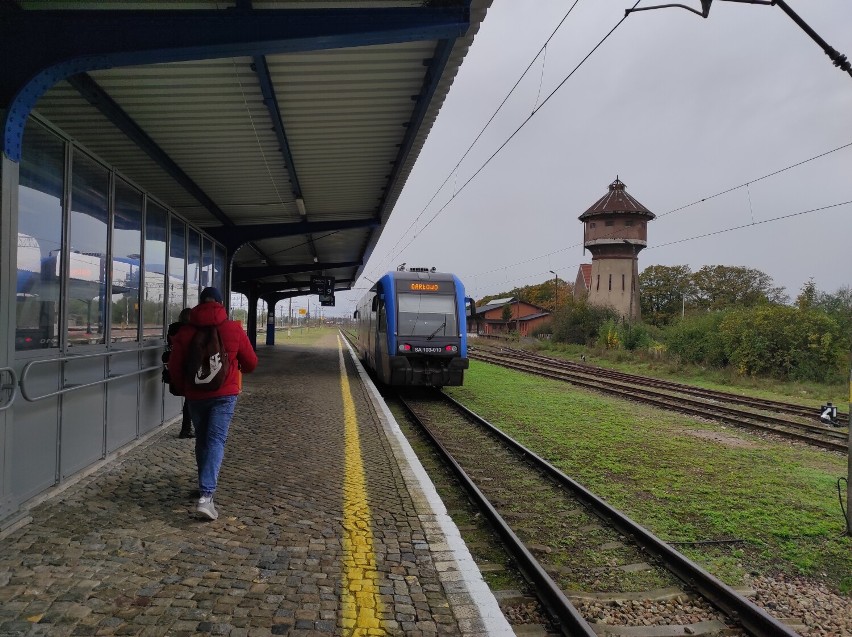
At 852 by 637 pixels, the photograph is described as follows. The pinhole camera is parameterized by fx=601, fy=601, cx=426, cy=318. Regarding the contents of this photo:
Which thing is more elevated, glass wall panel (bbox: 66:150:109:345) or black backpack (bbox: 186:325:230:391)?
glass wall panel (bbox: 66:150:109:345)

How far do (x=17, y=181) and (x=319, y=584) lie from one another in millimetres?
3329

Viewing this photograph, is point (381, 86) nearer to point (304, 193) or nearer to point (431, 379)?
point (304, 193)

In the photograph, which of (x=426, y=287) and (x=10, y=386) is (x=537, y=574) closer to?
(x=10, y=386)

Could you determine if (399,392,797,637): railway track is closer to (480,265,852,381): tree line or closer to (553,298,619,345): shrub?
(480,265,852,381): tree line

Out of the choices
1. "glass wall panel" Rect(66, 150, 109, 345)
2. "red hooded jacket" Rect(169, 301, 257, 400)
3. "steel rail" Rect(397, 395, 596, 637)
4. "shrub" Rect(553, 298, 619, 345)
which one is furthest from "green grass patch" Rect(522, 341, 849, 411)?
"glass wall panel" Rect(66, 150, 109, 345)

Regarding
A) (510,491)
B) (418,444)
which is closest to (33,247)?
(510,491)

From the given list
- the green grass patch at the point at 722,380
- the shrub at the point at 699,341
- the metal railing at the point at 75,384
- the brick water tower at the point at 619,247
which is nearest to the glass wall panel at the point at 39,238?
the metal railing at the point at 75,384

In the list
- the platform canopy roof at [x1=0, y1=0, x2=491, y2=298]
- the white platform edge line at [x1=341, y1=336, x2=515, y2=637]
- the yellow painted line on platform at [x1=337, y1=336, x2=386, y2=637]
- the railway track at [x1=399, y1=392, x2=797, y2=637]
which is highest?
the platform canopy roof at [x1=0, y1=0, x2=491, y2=298]

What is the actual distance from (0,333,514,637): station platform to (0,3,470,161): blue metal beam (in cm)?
263

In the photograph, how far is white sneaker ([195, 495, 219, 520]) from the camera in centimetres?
433

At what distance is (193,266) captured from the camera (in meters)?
9.65

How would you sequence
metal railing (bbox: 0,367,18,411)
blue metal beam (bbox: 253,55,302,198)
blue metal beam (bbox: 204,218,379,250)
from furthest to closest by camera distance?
blue metal beam (bbox: 204,218,379,250) → blue metal beam (bbox: 253,55,302,198) → metal railing (bbox: 0,367,18,411)

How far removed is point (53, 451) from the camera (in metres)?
4.80

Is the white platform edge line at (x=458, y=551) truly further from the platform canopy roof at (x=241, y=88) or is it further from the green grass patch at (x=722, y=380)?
the green grass patch at (x=722, y=380)
